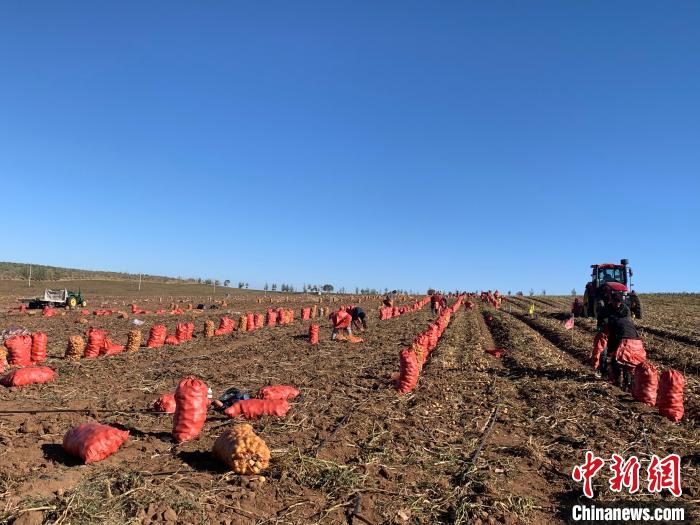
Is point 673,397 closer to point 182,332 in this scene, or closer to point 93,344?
point 93,344

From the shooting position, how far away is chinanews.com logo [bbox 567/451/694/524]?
4.07 metres

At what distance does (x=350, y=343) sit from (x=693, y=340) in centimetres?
1188

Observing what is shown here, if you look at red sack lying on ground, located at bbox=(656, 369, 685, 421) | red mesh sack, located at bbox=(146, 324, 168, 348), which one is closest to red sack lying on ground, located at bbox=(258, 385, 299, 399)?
red sack lying on ground, located at bbox=(656, 369, 685, 421)

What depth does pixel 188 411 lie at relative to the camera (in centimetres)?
549

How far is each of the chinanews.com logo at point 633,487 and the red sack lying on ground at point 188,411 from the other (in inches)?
152

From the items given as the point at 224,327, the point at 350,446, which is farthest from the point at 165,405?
the point at 224,327

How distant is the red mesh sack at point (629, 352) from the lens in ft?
28.8

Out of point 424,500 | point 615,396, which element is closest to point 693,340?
point 615,396

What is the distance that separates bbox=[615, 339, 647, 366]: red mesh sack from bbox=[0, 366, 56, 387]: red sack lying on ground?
405 inches

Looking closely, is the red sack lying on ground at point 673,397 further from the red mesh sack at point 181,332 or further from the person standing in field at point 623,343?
the red mesh sack at point 181,332

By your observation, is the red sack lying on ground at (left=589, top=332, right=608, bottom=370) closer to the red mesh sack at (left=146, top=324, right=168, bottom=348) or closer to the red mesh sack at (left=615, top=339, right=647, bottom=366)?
the red mesh sack at (left=615, top=339, right=647, bottom=366)

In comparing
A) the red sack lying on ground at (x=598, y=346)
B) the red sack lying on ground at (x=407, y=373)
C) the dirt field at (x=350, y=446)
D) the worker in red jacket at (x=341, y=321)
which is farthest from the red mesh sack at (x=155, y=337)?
the red sack lying on ground at (x=598, y=346)

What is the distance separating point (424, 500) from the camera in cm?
431

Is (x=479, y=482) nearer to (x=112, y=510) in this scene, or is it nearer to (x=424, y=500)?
(x=424, y=500)
